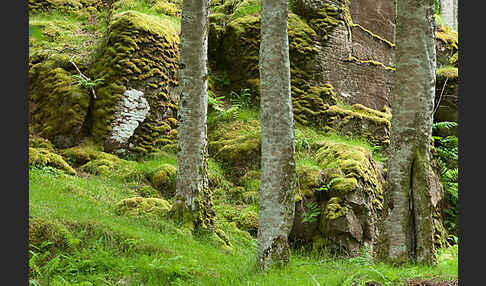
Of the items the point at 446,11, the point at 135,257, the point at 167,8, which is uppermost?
the point at 446,11

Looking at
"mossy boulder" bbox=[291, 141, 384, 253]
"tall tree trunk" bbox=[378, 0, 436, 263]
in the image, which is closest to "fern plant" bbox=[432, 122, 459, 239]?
"mossy boulder" bbox=[291, 141, 384, 253]

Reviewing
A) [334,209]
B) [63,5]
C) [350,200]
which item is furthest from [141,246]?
[63,5]

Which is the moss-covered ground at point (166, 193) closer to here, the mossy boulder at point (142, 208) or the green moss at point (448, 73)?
the mossy boulder at point (142, 208)

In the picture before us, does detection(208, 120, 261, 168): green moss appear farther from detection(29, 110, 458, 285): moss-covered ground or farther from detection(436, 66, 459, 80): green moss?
detection(436, 66, 459, 80): green moss

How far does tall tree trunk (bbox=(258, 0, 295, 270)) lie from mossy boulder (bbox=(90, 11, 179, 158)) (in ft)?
21.7

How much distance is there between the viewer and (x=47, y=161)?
9438mm

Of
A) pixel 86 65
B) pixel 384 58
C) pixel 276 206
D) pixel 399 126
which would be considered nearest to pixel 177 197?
pixel 276 206

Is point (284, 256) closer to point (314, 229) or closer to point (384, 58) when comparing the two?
point (314, 229)

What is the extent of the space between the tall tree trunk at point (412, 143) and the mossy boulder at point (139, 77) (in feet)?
25.2

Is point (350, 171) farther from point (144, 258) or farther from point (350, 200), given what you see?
point (144, 258)

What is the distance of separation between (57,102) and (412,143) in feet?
32.1

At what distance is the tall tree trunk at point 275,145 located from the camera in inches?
229

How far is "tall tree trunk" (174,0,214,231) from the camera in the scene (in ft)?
26.2

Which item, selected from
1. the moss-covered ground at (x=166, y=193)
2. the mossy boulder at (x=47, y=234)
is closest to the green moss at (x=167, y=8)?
the moss-covered ground at (x=166, y=193)
